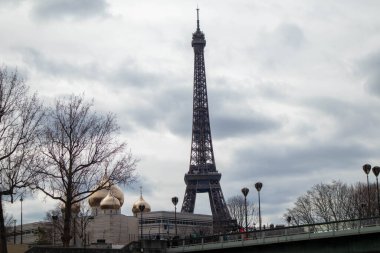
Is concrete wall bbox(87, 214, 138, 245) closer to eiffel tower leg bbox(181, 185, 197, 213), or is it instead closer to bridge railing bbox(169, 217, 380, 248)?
eiffel tower leg bbox(181, 185, 197, 213)

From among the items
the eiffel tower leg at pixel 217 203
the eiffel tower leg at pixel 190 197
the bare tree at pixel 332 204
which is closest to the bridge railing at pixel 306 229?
the bare tree at pixel 332 204

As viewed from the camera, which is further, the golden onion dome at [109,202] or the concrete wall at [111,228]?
the concrete wall at [111,228]

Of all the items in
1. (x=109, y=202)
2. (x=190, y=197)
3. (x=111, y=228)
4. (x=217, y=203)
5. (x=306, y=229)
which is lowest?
(x=306, y=229)

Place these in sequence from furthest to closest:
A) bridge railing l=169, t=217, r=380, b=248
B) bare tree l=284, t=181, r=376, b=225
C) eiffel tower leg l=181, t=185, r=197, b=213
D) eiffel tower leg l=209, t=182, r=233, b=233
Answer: eiffel tower leg l=181, t=185, r=197, b=213, eiffel tower leg l=209, t=182, r=233, b=233, bare tree l=284, t=181, r=376, b=225, bridge railing l=169, t=217, r=380, b=248

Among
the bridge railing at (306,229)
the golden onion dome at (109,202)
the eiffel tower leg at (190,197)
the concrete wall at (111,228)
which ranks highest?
the eiffel tower leg at (190,197)

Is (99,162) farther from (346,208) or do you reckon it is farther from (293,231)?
(346,208)

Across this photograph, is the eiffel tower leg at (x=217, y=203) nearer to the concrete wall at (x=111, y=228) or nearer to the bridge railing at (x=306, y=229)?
the concrete wall at (x=111, y=228)

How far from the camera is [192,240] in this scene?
78.2 meters

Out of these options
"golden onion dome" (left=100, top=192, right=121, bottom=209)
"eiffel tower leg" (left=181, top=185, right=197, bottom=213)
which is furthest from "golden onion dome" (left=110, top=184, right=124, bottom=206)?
"eiffel tower leg" (left=181, top=185, right=197, bottom=213)

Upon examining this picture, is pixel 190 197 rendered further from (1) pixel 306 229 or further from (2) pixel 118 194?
(1) pixel 306 229

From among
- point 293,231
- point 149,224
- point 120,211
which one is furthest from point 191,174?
point 293,231

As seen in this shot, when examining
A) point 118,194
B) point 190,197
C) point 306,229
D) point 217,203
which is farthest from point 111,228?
point 306,229

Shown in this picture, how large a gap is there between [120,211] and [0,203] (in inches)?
3316

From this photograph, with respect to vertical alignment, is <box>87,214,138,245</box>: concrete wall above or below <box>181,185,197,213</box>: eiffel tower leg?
below
